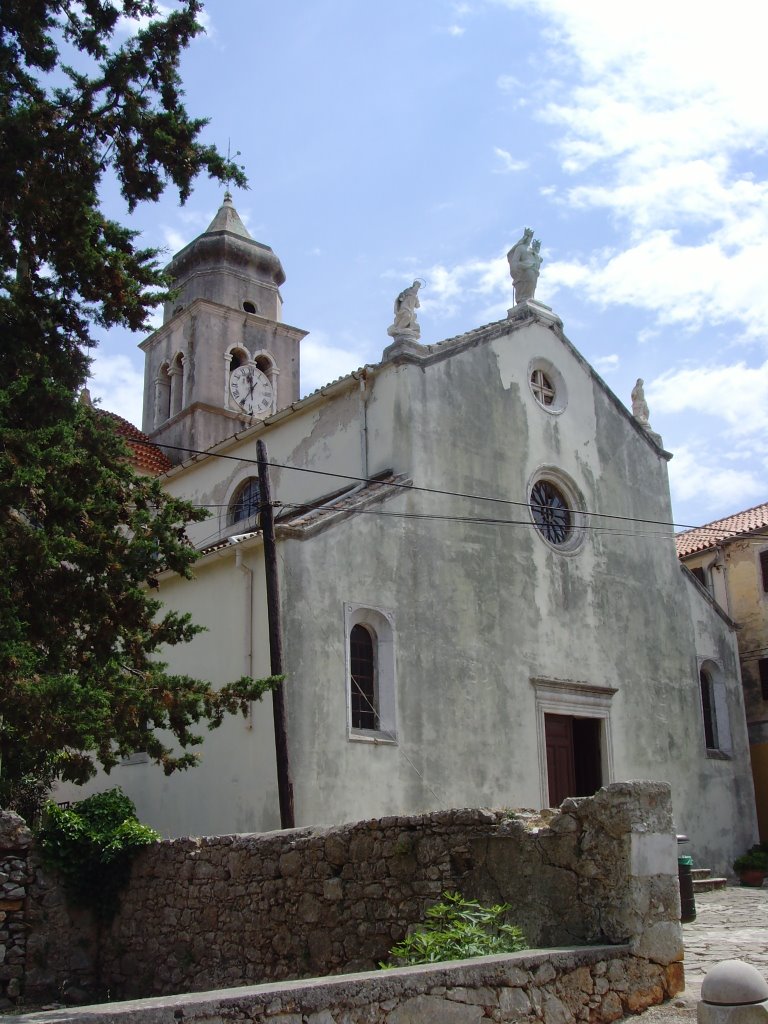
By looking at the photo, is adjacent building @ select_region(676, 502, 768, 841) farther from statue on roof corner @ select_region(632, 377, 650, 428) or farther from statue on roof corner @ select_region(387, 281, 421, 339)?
statue on roof corner @ select_region(387, 281, 421, 339)

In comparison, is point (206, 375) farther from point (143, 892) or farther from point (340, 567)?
point (143, 892)

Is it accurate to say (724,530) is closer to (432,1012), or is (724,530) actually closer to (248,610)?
(248,610)

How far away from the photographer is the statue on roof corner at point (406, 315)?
1981 centimetres

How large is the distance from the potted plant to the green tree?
1412 centimetres

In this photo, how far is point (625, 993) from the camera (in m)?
7.57

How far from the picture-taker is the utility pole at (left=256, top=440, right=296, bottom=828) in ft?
47.5

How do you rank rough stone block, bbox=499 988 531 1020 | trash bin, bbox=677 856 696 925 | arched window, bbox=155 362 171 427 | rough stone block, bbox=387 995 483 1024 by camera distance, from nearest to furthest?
1. rough stone block, bbox=387 995 483 1024
2. rough stone block, bbox=499 988 531 1020
3. trash bin, bbox=677 856 696 925
4. arched window, bbox=155 362 171 427

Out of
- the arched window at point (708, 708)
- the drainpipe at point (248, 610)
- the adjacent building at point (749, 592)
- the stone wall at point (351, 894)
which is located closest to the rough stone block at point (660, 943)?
the stone wall at point (351, 894)

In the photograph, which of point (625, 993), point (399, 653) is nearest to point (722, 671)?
point (399, 653)

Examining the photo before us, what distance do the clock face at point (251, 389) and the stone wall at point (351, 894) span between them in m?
18.5

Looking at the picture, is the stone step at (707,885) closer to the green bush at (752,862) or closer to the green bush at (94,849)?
the green bush at (752,862)

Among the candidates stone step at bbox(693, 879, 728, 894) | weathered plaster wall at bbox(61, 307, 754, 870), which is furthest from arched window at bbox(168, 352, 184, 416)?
stone step at bbox(693, 879, 728, 894)

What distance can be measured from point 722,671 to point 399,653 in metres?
9.91

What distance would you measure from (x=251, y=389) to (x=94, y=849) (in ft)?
62.6
